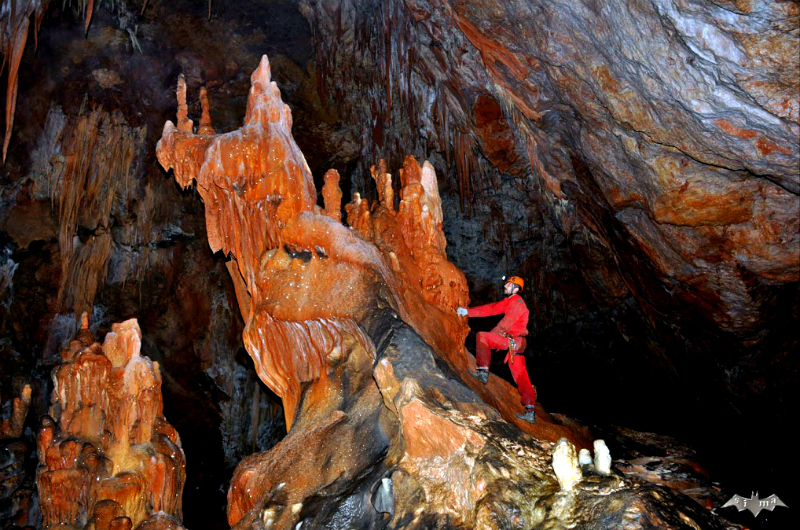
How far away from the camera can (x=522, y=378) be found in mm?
5660

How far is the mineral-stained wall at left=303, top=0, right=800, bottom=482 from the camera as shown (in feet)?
Result: 16.1

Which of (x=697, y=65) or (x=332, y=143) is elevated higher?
(x=697, y=65)

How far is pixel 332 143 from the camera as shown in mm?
11266

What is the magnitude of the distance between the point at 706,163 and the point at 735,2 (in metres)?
2.29

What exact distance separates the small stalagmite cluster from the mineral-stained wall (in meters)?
5.00

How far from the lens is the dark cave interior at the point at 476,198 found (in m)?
5.92

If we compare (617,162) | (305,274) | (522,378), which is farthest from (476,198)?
(305,274)

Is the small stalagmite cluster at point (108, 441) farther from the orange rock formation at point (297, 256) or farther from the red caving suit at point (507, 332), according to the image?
the red caving suit at point (507, 332)

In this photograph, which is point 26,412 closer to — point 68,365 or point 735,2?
point 68,365

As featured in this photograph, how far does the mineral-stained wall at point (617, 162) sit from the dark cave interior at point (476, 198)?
31 mm

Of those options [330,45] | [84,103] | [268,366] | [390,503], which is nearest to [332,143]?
[330,45]

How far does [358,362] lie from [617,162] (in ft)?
12.9

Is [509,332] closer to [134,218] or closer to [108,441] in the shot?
[108,441]

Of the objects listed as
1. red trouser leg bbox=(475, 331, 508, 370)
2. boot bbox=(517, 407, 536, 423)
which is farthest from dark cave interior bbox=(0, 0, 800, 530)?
red trouser leg bbox=(475, 331, 508, 370)
